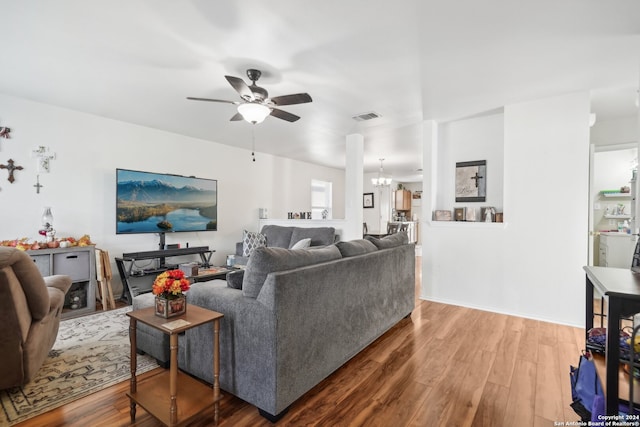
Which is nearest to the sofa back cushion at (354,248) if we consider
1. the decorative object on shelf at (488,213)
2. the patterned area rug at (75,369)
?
the patterned area rug at (75,369)

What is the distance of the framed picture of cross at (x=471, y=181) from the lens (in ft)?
13.9

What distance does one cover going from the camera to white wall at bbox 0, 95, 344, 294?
3.65 meters

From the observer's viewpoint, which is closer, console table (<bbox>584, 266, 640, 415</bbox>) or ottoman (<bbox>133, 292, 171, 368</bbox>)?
console table (<bbox>584, 266, 640, 415</bbox>)

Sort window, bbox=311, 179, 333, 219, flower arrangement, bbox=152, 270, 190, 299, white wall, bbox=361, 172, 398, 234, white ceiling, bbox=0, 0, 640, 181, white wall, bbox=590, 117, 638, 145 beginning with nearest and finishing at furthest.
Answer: flower arrangement, bbox=152, 270, 190, 299
white ceiling, bbox=0, 0, 640, 181
white wall, bbox=590, 117, 638, 145
window, bbox=311, 179, 333, 219
white wall, bbox=361, 172, 398, 234

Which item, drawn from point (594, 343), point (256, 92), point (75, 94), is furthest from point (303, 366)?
point (75, 94)

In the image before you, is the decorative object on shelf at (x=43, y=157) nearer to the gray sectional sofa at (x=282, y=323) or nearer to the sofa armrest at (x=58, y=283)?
the sofa armrest at (x=58, y=283)

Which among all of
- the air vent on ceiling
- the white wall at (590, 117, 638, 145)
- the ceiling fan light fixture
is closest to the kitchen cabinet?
the white wall at (590, 117, 638, 145)

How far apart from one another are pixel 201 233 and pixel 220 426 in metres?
4.16

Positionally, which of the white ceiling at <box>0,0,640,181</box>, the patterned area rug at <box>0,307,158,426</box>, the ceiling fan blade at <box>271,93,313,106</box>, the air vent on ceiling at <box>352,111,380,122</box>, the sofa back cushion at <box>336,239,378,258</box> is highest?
the white ceiling at <box>0,0,640,181</box>

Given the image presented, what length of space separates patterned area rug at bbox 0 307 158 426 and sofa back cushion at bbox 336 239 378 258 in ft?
5.74

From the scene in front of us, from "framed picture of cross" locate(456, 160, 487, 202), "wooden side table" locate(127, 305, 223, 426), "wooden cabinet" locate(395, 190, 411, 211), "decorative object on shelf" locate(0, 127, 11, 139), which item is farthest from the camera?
"wooden cabinet" locate(395, 190, 411, 211)

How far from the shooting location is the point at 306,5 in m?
1.99

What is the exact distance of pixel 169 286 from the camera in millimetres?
1720

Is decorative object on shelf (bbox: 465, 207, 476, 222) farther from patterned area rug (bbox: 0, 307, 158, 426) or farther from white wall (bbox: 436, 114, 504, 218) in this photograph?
patterned area rug (bbox: 0, 307, 158, 426)
